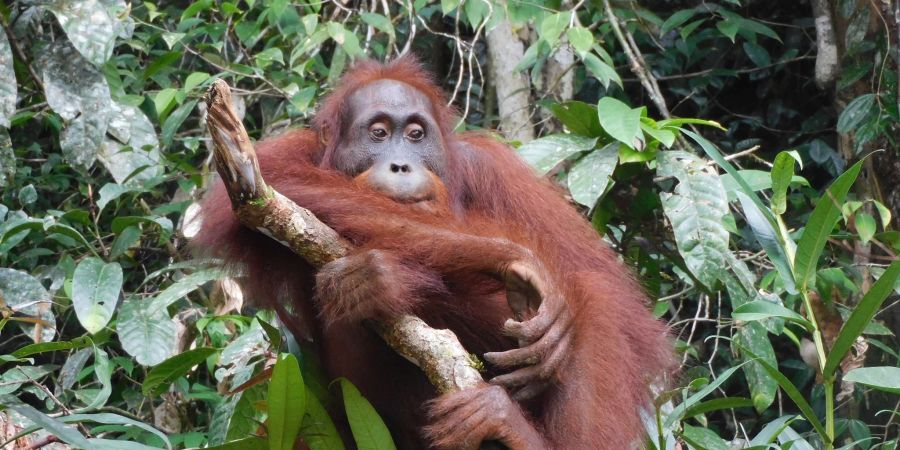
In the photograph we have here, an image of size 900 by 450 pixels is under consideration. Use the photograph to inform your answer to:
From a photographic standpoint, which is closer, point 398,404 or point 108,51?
point 398,404

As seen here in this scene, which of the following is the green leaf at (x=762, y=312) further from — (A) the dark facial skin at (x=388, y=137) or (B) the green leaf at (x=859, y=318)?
(A) the dark facial skin at (x=388, y=137)

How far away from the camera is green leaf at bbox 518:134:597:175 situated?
115 inches

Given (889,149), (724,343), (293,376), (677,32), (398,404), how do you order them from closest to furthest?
1. (293,376)
2. (398,404)
3. (889,149)
4. (724,343)
5. (677,32)

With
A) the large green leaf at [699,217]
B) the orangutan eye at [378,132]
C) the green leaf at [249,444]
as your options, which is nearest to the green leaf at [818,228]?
the large green leaf at [699,217]

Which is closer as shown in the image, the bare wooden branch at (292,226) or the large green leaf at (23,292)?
the bare wooden branch at (292,226)

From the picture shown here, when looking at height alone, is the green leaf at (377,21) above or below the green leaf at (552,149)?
above

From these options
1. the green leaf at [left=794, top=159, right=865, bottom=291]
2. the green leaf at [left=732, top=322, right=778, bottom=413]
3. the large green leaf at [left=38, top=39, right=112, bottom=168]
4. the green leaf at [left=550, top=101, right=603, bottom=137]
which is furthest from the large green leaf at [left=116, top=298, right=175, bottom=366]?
the green leaf at [left=794, top=159, right=865, bottom=291]

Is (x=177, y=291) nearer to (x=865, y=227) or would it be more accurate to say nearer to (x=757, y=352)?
(x=757, y=352)

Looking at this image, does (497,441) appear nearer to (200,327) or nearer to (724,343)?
(200,327)

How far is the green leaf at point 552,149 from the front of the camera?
2.92m

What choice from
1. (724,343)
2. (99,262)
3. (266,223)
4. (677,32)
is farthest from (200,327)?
(677,32)

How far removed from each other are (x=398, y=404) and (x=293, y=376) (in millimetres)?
437

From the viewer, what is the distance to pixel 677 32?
532 cm

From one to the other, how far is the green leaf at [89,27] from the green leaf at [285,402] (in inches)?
61.3
